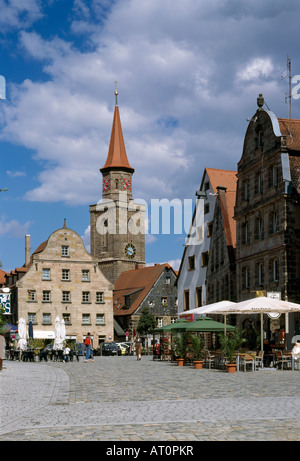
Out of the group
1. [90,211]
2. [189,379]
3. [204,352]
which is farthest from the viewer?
[90,211]

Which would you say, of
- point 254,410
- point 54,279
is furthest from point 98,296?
point 254,410

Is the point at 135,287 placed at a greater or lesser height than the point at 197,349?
greater

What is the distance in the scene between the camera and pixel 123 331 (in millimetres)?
83000

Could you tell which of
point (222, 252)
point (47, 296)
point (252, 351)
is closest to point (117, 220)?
point (47, 296)

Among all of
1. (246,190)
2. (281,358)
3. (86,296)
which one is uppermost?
(246,190)

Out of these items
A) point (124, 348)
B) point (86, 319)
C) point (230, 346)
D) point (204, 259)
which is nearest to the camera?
point (230, 346)

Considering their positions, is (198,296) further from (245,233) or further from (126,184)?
(126,184)

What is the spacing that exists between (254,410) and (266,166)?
99.0 ft

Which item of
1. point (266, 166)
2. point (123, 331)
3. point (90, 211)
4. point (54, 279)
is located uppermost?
point (90, 211)

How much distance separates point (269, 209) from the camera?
4106 centimetres

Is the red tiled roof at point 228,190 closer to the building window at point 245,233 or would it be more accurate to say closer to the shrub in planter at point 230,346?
the building window at point 245,233

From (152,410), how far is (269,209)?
29.2 m

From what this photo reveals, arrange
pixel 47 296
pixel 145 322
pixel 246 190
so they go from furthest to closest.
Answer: pixel 145 322
pixel 47 296
pixel 246 190
